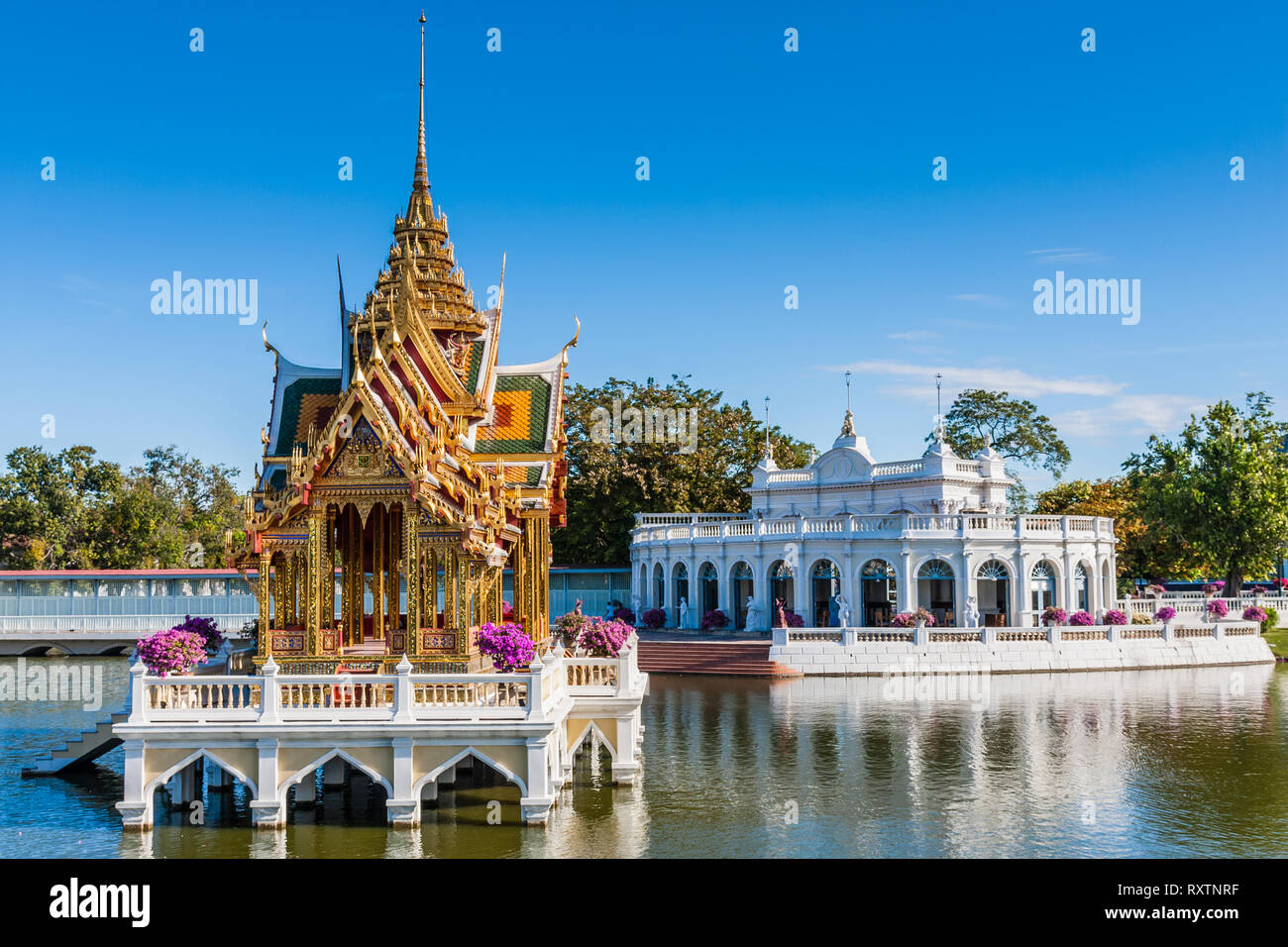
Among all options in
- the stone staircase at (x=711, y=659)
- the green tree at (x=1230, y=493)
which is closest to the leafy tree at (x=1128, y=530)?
the green tree at (x=1230, y=493)

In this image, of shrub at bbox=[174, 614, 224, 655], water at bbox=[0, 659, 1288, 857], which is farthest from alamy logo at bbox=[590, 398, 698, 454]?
shrub at bbox=[174, 614, 224, 655]

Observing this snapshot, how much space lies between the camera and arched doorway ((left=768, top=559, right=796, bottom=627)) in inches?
1726

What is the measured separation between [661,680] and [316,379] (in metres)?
18.4

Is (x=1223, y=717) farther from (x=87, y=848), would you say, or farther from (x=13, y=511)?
(x=13, y=511)

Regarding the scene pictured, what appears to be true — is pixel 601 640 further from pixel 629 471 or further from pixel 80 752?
pixel 629 471

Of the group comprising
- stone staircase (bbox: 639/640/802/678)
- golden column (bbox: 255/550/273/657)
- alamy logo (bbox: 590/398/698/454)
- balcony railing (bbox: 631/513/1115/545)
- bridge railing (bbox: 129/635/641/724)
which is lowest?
stone staircase (bbox: 639/640/802/678)

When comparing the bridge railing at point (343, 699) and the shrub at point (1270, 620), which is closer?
the bridge railing at point (343, 699)

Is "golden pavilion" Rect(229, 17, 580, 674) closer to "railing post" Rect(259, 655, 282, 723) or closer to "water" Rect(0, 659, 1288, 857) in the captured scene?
"railing post" Rect(259, 655, 282, 723)

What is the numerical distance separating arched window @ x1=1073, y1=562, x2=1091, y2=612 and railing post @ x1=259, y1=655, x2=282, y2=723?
34764mm

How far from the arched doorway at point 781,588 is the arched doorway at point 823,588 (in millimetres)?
934

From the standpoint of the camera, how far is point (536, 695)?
48.5 ft

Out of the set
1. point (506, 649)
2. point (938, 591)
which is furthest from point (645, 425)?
point (506, 649)

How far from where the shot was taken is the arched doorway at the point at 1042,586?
4274 cm
